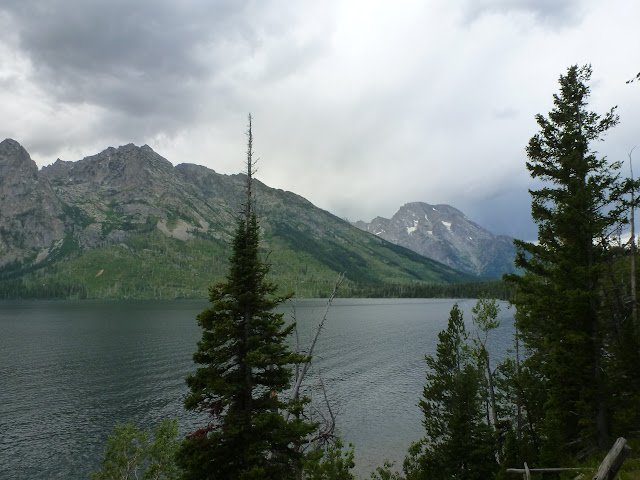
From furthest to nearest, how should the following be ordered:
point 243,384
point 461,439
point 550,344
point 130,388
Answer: point 130,388
point 461,439
point 550,344
point 243,384

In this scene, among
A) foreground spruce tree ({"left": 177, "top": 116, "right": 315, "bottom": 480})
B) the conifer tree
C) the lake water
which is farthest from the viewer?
the lake water

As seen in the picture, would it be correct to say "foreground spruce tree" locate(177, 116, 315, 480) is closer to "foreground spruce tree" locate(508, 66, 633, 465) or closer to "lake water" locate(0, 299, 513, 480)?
"foreground spruce tree" locate(508, 66, 633, 465)

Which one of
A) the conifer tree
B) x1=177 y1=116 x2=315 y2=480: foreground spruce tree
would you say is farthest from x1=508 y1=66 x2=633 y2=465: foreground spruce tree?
x1=177 y1=116 x2=315 y2=480: foreground spruce tree

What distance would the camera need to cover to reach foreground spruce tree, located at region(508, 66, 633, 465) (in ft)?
69.6

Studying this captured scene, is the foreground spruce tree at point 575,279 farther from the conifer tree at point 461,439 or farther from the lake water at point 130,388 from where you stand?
the lake water at point 130,388

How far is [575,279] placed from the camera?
2155cm

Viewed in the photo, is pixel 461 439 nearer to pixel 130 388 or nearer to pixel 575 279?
pixel 575 279

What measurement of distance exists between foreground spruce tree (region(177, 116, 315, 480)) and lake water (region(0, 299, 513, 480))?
26.6m

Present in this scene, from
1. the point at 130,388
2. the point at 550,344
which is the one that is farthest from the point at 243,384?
the point at 130,388

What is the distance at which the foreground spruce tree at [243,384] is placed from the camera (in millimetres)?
17828

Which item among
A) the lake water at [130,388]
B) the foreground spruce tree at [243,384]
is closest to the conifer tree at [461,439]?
the lake water at [130,388]

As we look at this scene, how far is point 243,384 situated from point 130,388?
60414mm

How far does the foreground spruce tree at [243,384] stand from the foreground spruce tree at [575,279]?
15602 mm

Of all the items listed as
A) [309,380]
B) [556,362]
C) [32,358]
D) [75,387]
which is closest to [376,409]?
[309,380]
